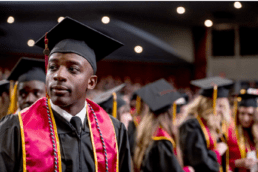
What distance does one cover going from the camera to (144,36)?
10.5 metres

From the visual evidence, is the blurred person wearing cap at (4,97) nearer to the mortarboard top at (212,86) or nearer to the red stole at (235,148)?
the mortarboard top at (212,86)

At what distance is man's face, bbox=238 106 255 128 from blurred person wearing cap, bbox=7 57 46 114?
279cm

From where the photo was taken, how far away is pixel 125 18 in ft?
30.3

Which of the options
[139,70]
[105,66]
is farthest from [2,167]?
[139,70]

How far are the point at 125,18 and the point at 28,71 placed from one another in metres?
7.29

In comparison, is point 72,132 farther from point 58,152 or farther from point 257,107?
point 257,107

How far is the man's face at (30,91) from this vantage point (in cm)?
219

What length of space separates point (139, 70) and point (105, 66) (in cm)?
168

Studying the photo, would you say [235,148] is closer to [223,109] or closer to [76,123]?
[223,109]

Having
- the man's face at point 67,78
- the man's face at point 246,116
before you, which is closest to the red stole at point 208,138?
the man's face at point 246,116

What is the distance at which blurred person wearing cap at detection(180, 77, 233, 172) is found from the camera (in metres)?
2.97

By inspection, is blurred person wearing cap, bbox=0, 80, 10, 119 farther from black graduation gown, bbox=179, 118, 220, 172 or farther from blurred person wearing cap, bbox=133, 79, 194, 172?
black graduation gown, bbox=179, 118, 220, 172

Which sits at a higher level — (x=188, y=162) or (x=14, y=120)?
(x=14, y=120)

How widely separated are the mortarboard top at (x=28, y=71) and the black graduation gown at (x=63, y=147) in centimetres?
109
